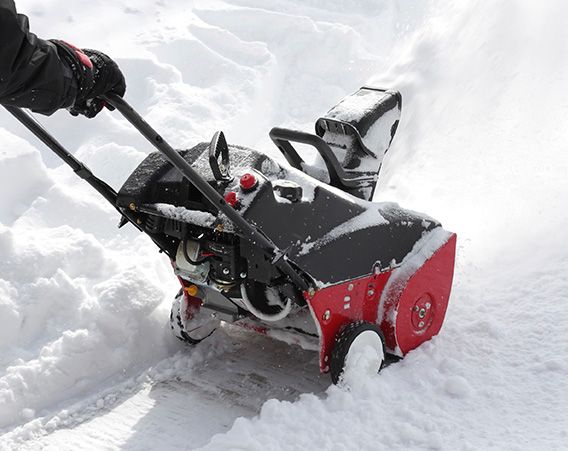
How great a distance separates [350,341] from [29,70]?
1.88m

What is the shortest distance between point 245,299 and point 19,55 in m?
1.62

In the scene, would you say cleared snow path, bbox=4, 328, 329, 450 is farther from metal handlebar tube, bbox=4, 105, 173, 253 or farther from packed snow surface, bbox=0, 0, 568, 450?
metal handlebar tube, bbox=4, 105, 173, 253

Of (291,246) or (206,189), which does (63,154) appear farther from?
(291,246)

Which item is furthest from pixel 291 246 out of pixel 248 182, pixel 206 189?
A: pixel 206 189

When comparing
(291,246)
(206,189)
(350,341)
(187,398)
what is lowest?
(187,398)

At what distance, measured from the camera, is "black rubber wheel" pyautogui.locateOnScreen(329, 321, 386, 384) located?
358 cm

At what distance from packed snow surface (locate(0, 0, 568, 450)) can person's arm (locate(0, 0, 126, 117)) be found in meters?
1.47

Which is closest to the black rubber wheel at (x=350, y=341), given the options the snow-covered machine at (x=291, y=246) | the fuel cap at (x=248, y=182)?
the snow-covered machine at (x=291, y=246)

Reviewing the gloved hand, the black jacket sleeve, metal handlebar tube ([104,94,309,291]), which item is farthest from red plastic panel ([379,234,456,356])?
the black jacket sleeve

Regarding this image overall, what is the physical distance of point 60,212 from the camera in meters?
5.71

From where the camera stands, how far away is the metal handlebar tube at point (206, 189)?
2949mm

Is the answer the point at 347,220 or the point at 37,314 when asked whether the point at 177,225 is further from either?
the point at 37,314

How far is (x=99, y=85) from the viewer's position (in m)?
2.83

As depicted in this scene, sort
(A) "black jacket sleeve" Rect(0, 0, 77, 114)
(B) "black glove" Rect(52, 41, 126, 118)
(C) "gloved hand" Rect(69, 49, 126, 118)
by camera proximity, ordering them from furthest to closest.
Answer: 1. (C) "gloved hand" Rect(69, 49, 126, 118)
2. (B) "black glove" Rect(52, 41, 126, 118)
3. (A) "black jacket sleeve" Rect(0, 0, 77, 114)
